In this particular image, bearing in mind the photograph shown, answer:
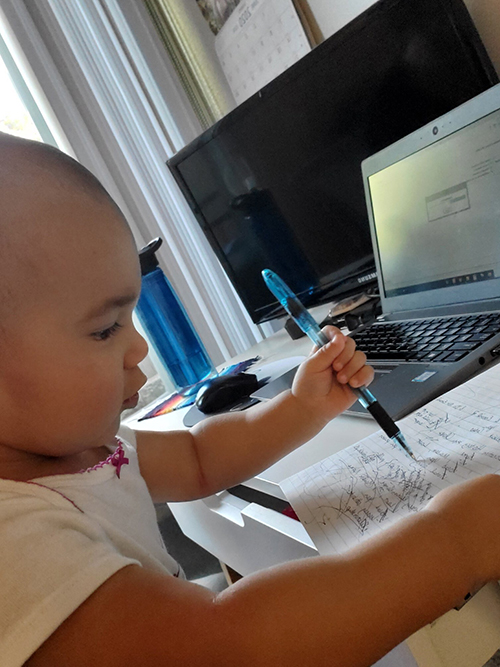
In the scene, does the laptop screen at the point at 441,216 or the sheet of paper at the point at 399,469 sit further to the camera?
the laptop screen at the point at 441,216

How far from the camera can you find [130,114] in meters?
1.45

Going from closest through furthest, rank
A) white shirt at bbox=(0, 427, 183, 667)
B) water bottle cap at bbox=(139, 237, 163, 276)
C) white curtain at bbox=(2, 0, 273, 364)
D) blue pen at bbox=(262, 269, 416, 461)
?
1. white shirt at bbox=(0, 427, 183, 667)
2. blue pen at bbox=(262, 269, 416, 461)
3. water bottle cap at bbox=(139, 237, 163, 276)
4. white curtain at bbox=(2, 0, 273, 364)

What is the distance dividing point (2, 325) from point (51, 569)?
0.18 m

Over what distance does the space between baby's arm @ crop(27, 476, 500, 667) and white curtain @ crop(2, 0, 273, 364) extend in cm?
120

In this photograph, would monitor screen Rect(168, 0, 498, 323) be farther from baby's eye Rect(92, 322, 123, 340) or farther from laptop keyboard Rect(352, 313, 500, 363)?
baby's eye Rect(92, 322, 123, 340)

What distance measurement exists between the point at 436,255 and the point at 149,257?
68 centimetres

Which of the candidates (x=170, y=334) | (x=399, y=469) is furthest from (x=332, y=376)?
(x=170, y=334)

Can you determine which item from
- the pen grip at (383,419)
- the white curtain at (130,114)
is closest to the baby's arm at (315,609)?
the pen grip at (383,419)

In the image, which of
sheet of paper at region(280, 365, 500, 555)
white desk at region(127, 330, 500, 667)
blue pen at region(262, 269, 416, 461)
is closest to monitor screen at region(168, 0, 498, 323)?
white desk at region(127, 330, 500, 667)

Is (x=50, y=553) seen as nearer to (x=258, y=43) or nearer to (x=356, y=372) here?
(x=356, y=372)

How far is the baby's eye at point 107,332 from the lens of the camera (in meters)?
0.45

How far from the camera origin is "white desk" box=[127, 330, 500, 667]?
36cm

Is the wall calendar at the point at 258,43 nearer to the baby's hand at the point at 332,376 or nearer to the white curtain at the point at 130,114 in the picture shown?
the white curtain at the point at 130,114

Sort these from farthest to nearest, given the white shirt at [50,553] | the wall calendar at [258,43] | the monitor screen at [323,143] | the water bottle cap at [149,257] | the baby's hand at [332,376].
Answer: the water bottle cap at [149,257] → the wall calendar at [258,43] → the monitor screen at [323,143] → the baby's hand at [332,376] → the white shirt at [50,553]
